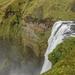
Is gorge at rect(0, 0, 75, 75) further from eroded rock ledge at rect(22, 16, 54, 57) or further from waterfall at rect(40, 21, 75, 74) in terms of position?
waterfall at rect(40, 21, 75, 74)

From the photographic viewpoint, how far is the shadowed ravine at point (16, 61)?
40.9 ft

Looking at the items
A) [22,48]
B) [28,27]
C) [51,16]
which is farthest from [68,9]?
[22,48]

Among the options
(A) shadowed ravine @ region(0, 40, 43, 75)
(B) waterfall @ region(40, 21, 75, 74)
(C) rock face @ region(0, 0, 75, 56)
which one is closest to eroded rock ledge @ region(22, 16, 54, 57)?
(C) rock face @ region(0, 0, 75, 56)

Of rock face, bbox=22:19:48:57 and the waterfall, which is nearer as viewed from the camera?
the waterfall

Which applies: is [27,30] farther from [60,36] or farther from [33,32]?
→ [60,36]

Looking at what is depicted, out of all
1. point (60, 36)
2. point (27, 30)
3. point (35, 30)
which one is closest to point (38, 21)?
point (35, 30)

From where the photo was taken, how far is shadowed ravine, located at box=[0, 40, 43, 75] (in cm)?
1248

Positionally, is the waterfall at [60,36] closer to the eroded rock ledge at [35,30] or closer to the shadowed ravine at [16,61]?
the eroded rock ledge at [35,30]

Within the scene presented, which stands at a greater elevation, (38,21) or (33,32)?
(38,21)

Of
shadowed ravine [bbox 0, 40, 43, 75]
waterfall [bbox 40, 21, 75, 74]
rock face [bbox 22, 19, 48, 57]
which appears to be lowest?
shadowed ravine [bbox 0, 40, 43, 75]

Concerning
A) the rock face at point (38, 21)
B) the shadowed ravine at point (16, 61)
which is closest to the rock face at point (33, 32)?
the rock face at point (38, 21)

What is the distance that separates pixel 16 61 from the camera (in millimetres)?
13562

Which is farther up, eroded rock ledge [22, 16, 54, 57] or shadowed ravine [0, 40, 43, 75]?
eroded rock ledge [22, 16, 54, 57]

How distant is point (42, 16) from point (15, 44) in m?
6.03
